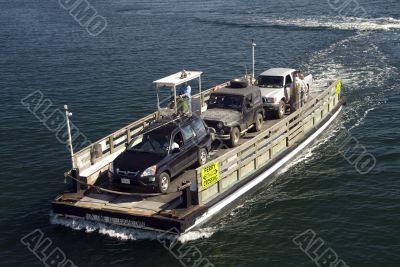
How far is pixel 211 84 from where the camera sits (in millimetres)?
36219

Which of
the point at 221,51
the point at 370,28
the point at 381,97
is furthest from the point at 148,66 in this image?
the point at 370,28

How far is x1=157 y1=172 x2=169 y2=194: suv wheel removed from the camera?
1683 centimetres

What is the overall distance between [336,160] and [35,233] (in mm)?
12749

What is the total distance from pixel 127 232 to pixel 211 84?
20.8 meters

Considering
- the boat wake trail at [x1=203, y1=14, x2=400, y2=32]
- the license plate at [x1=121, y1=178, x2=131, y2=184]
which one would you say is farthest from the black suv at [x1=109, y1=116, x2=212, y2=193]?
the boat wake trail at [x1=203, y1=14, x2=400, y2=32]

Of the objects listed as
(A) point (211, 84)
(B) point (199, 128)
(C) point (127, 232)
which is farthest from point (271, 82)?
(A) point (211, 84)

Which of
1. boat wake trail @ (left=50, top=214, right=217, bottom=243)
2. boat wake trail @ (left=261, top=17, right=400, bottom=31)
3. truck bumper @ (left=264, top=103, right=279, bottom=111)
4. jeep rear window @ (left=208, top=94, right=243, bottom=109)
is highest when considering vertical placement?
boat wake trail @ (left=261, top=17, right=400, bottom=31)

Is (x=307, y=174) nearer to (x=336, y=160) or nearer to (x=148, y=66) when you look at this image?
(x=336, y=160)

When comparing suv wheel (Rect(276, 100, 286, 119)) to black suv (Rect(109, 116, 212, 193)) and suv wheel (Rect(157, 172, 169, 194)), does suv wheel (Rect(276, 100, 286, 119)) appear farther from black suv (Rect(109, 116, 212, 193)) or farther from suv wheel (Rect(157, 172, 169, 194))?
suv wheel (Rect(157, 172, 169, 194))

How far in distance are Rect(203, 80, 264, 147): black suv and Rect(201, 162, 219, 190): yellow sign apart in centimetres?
331

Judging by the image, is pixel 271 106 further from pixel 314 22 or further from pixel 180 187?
pixel 314 22

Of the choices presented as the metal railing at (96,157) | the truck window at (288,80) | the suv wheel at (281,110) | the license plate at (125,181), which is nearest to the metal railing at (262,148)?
the suv wheel at (281,110)

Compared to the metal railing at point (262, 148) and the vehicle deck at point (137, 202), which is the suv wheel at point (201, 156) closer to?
the vehicle deck at point (137, 202)

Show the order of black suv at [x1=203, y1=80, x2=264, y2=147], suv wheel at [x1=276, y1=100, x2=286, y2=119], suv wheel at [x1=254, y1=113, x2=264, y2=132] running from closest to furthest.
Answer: black suv at [x1=203, y1=80, x2=264, y2=147] → suv wheel at [x1=254, y1=113, x2=264, y2=132] → suv wheel at [x1=276, y1=100, x2=286, y2=119]
